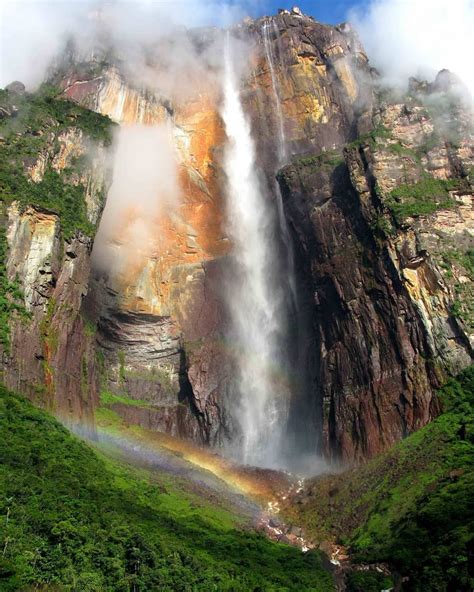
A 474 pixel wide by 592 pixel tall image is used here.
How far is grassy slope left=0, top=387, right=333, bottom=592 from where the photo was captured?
68.7 ft

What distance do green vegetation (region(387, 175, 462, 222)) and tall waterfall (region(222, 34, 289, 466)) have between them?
1518 cm

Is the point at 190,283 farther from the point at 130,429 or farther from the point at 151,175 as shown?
the point at 130,429

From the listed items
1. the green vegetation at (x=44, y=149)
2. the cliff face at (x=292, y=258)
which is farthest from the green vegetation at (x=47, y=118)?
the cliff face at (x=292, y=258)

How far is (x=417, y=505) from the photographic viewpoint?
29422 mm

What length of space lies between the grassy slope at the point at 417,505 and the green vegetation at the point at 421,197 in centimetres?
1177

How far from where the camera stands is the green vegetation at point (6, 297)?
114 ft

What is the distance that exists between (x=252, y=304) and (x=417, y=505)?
28.4 m

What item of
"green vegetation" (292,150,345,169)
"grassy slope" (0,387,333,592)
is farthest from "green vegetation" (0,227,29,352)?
"green vegetation" (292,150,345,169)

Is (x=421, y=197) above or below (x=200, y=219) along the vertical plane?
below

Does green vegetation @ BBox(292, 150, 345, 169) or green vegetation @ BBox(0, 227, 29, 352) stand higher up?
green vegetation @ BBox(292, 150, 345, 169)

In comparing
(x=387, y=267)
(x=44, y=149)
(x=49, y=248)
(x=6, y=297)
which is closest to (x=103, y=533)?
(x=6, y=297)

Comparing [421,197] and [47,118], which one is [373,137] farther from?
[47,118]

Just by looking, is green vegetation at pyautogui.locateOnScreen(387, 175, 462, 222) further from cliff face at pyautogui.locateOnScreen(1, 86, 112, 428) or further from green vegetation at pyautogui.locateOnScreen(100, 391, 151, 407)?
green vegetation at pyautogui.locateOnScreen(100, 391, 151, 407)

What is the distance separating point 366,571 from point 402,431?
521 inches
